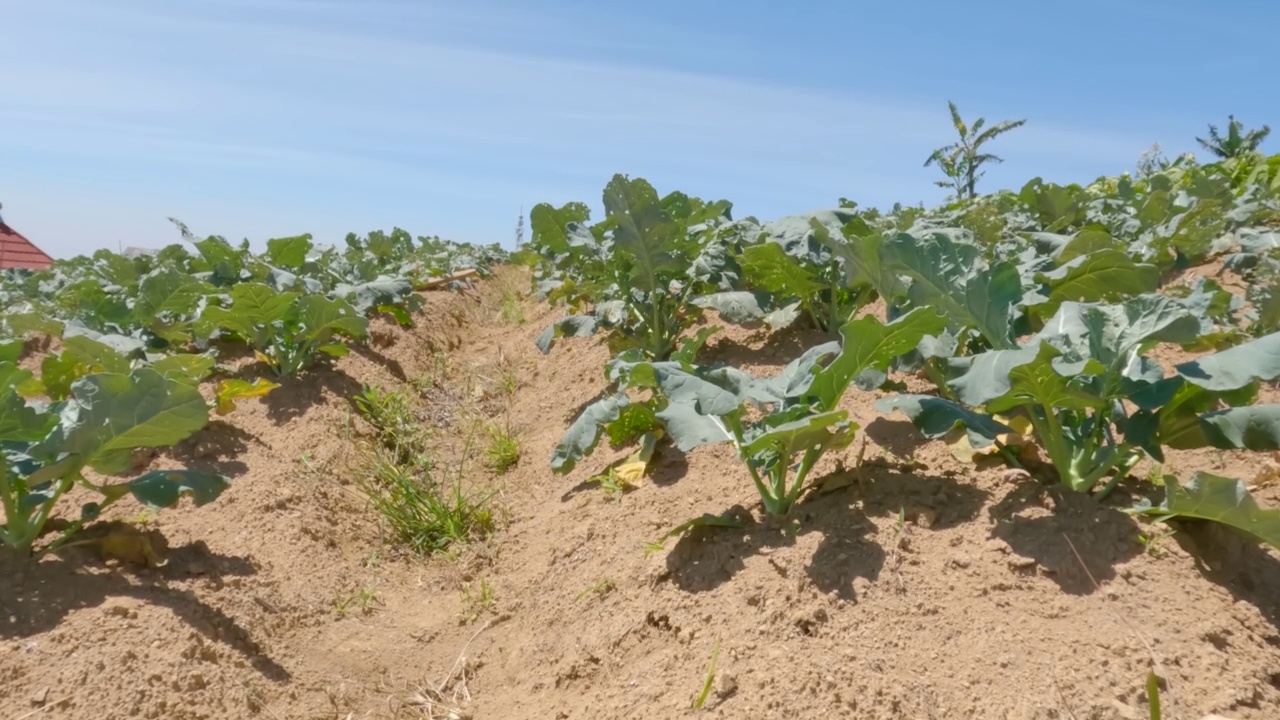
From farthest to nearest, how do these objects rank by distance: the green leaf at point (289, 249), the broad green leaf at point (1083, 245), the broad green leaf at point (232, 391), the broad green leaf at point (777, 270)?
the green leaf at point (289, 249) < the broad green leaf at point (777, 270) < the broad green leaf at point (232, 391) < the broad green leaf at point (1083, 245)

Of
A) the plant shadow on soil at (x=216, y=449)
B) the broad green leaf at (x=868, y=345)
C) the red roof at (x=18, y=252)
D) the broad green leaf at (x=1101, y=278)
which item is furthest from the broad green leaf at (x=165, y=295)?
the red roof at (x=18, y=252)

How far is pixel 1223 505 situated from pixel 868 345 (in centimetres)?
87

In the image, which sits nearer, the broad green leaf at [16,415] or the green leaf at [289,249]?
the broad green leaf at [16,415]

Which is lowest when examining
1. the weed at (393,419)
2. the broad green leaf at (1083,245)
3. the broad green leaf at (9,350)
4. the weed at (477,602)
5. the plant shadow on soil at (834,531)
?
the weed at (477,602)

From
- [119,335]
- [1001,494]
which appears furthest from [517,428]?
[1001,494]

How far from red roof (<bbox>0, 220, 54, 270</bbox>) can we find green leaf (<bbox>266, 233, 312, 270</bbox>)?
40.3 feet

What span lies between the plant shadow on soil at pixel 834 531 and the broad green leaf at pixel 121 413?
1.41 meters

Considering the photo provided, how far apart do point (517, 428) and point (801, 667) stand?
10.6 feet

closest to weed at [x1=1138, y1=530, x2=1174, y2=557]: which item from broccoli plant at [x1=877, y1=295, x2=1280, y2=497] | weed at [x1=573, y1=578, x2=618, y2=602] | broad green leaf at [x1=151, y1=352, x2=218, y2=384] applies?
broccoli plant at [x1=877, y1=295, x2=1280, y2=497]

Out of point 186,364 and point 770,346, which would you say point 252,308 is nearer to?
point 186,364

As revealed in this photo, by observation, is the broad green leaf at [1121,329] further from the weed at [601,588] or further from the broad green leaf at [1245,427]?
the weed at [601,588]

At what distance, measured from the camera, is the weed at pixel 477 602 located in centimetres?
317

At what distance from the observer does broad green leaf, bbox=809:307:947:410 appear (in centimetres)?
240

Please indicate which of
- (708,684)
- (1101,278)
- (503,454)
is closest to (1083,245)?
(1101,278)
